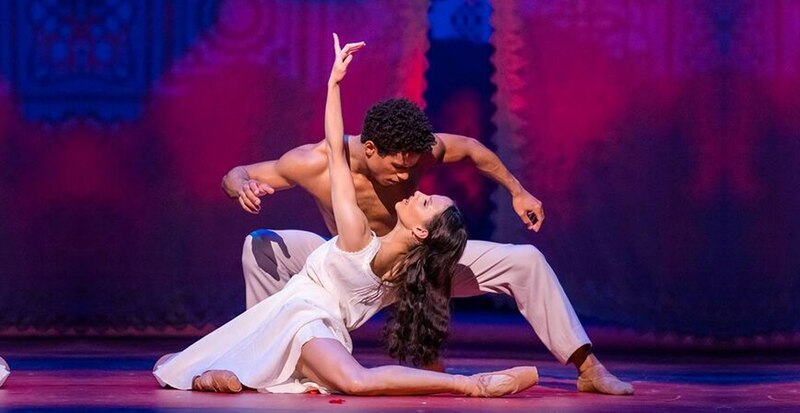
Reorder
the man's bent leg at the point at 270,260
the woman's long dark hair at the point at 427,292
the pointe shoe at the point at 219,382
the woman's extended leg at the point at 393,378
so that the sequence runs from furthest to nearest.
→ the man's bent leg at the point at 270,260, the woman's long dark hair at the point at 427,292, the pointe shoe at the point at 219,382, the woman's extended leg at the point at 393,378

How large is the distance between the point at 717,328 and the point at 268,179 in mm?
1928

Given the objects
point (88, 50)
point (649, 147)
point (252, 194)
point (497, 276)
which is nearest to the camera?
point (252, 194)

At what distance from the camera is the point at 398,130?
404 centimetres

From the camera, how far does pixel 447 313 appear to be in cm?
391

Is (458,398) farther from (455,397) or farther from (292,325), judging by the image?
(292,325)

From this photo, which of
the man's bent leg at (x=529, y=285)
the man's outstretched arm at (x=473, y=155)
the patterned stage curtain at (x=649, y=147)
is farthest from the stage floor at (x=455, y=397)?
the patterned stage curtain at (x=649, y=147)

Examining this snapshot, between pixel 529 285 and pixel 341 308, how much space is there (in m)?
0.66

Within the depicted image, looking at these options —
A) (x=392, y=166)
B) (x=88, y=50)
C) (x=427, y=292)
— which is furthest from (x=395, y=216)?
(x=88, y=50)

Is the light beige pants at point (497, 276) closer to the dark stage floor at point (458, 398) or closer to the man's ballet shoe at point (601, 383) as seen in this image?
the man's ballet shoe at point (601, 383)

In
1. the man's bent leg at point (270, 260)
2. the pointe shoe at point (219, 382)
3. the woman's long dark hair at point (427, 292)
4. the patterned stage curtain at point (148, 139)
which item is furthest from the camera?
the patterned stage curtain at point (148, 139)

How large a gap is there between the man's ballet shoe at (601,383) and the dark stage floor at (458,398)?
0.18 feet

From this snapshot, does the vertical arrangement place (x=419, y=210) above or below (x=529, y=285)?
above

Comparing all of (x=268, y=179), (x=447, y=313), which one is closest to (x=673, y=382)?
(x=447, y=313)

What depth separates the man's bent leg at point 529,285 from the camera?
3898 mm
